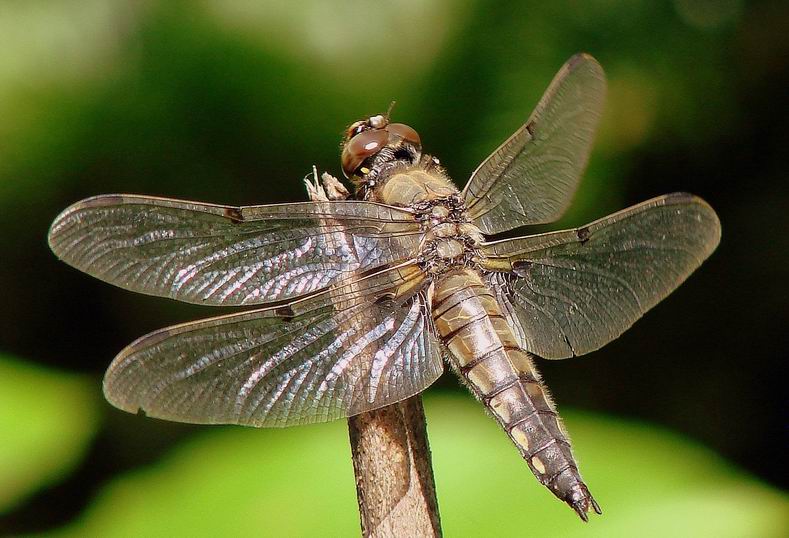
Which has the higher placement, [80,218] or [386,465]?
[80,218]

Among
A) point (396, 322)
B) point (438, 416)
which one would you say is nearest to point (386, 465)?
point (396, 322)

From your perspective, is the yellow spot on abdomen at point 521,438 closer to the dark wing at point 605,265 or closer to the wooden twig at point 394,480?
the wooden twig at point 394,480

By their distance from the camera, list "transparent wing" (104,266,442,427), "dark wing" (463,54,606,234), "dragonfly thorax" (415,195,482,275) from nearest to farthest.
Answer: "transparent wing" (104,266,442,427) < "dragonfly thorax" (415,195,482,275) < "dark wing" (463,54,606,234)

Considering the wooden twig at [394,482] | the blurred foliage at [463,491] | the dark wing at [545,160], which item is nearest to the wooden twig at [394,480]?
the wooden twig at [394,482]

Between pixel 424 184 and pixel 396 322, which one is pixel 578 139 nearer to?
pixel 424 184

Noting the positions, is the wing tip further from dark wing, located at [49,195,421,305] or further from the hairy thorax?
dark wing, located at [49,195,421,305]

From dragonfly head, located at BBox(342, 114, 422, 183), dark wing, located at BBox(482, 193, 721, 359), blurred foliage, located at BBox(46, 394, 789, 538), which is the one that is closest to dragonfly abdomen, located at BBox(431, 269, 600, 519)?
dark wing, located at BBox(482, 193, 721, 359)
